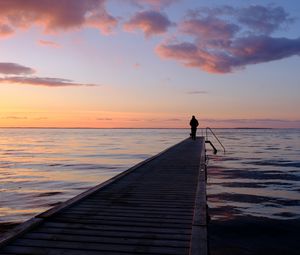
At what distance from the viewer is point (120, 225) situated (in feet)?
21.8

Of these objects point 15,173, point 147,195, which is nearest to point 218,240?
point 147,195

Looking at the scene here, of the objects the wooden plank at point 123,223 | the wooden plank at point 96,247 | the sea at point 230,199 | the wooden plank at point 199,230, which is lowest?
the sea at point 230,199

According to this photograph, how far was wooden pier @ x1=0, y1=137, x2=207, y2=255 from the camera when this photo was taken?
5410 millimetres

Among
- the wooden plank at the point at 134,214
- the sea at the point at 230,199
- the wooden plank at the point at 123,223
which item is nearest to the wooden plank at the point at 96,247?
the wooden plank at the point at 123,223

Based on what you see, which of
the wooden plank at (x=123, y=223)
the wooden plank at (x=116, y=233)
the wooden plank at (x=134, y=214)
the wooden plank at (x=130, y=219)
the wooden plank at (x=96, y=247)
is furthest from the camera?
the wooden plank at (x=134, y=214)

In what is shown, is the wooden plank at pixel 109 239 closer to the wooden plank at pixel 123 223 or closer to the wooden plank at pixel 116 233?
the wooden plank at pixel 116 233

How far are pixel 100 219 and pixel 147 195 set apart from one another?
267cm

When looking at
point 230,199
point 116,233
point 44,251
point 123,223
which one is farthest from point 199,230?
point 230,199

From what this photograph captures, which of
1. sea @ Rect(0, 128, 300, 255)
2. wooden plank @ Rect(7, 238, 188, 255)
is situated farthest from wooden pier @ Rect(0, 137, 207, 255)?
sea @ Rect(0, 128, 300, 255)

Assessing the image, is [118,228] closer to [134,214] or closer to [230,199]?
[134,214]

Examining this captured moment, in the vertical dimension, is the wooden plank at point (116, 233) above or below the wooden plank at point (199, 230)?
below

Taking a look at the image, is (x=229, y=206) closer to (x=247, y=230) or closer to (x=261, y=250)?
(x=247, y=230)

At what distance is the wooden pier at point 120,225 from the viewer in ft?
17.7

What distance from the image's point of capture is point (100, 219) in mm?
7027
